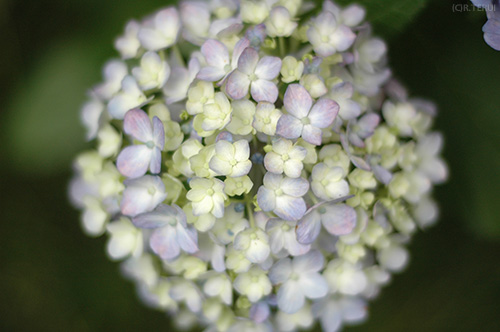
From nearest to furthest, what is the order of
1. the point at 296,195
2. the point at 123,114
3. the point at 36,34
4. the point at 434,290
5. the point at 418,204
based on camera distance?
the point at 296,195 → the point at 123,114 → the point at 418,204 → the point at 434,290 → the point at 36,34

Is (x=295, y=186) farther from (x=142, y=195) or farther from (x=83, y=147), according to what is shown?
(x=83, y=147)

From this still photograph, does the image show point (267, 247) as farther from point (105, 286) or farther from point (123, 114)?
point (105, 286)

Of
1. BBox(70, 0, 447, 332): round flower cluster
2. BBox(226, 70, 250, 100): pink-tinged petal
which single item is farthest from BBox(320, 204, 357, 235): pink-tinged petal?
BBox(226, 70, 250, 100): pink-tinged petal

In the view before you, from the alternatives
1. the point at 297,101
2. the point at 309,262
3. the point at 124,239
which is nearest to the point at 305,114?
the point at 297,101

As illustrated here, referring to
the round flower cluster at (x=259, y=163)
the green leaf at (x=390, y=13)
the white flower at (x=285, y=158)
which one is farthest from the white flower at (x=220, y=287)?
the green leaf at (x=390, y=13)

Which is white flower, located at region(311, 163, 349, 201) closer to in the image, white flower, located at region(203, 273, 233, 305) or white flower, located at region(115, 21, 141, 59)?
white flower, located at region(203, 273, 233, 305)

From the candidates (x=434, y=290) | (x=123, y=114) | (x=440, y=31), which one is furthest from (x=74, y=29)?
(x=434, y=290)

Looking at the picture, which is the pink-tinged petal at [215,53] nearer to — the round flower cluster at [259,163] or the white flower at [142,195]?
the round flower cluster at [259,163]
